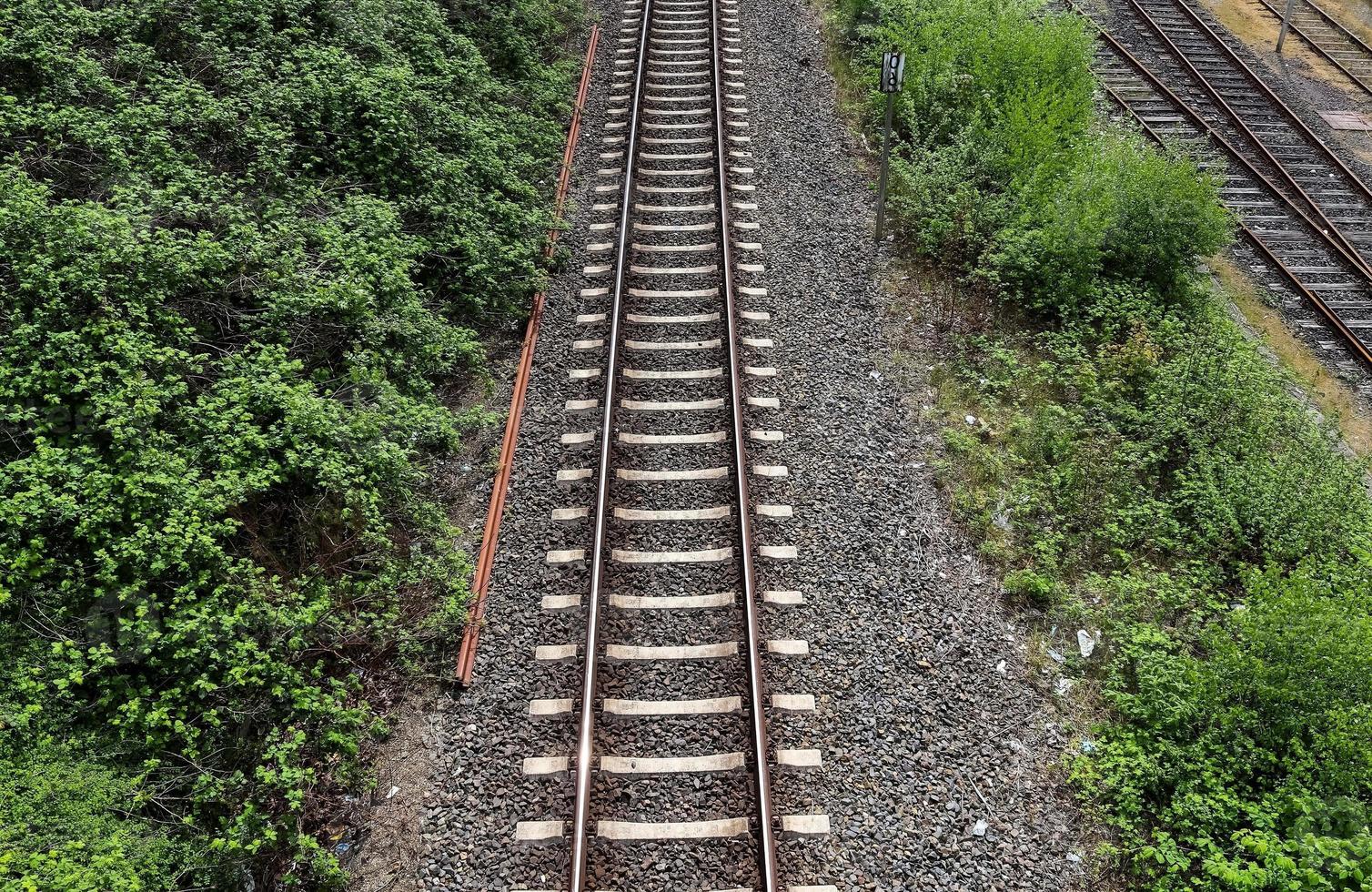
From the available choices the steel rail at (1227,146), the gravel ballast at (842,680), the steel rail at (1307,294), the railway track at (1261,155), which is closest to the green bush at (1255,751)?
the gravel ballast at (842,680)

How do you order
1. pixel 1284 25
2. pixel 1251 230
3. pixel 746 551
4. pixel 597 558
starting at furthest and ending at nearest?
pixel 1284 25, pixel 1251 230, pixel 746 551, pixel 597 558

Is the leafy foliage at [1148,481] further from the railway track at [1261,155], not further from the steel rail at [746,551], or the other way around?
the railway track at [1261,155]

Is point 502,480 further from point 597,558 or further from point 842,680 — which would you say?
point 842,680

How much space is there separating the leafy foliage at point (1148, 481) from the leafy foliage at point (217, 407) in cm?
543

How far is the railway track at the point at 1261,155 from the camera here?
11680 millimetres

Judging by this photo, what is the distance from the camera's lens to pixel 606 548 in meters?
7.09

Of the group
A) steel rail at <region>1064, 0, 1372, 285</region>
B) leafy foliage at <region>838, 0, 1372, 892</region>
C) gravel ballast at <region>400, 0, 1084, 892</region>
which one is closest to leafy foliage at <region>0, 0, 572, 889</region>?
gravel ballast at <region>400, 0, 1084, 892</region>

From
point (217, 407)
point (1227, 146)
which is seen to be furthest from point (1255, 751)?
point (1227, 146)

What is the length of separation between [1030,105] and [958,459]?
7012 mm

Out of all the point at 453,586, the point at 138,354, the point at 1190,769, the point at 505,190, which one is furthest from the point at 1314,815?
the point at 505,190

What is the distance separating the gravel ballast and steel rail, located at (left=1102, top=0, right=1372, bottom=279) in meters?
8.49

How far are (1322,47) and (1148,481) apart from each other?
1664 cm

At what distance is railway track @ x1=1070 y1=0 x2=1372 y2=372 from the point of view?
11.7 m

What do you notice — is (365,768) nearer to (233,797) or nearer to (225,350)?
(233,797)
